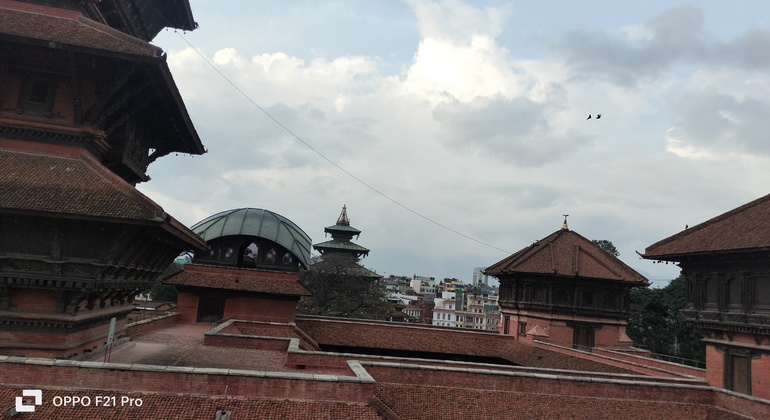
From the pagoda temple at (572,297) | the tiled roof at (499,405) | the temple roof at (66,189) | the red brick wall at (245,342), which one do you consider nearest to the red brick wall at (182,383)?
the temple roof at (66,189)

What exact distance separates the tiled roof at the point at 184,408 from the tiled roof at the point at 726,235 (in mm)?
13732

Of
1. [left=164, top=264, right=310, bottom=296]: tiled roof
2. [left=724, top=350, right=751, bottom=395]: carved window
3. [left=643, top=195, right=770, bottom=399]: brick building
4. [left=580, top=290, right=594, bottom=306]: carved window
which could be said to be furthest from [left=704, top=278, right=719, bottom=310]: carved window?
[left=164, top=264, right=310, bottom=296]: tiled roof

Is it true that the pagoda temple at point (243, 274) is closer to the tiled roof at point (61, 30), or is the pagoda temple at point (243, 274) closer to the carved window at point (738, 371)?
the tiled roof at point (61, 30)

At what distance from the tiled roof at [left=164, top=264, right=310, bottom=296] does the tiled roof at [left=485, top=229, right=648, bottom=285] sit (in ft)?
42.8

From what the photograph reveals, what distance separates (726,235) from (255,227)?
881 inches

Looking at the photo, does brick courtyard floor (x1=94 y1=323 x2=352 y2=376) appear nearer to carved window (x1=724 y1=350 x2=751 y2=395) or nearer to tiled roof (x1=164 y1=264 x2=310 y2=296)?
tiled roof (x1=164 y1=264 x2=310 y2=296)

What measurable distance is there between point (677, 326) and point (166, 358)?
5019cm

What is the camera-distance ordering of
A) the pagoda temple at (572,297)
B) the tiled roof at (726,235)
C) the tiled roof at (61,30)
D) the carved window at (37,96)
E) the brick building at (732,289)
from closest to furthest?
the tiled roof at (61,30), the carved window at (37,96), the brick building at (732,289), the tiled roof at (726,235), the pagoda temple at (572,297)

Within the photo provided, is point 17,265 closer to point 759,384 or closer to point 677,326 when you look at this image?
point 759,384

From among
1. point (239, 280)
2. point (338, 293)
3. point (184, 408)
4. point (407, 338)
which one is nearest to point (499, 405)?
point (184, 408)

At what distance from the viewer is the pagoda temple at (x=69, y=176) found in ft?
31.0

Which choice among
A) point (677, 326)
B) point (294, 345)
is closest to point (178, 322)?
point (294, 345)

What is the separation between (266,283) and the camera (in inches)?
1040

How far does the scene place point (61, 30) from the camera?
10188 millimetres
